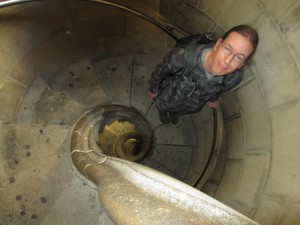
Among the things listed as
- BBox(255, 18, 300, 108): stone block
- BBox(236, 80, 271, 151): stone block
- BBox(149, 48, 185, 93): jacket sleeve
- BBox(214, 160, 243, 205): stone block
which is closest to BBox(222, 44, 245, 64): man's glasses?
BBox(149, 48, 185, 93): jacket sleeve

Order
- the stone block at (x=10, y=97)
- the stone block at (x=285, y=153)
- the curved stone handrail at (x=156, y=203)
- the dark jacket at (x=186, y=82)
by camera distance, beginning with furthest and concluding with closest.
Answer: the stone block at (x=10, y=97) < the dark jacket at (x=186, y=82) < the stone block at (x=285, y=153) < the curved stone handrail at (x=156, y=203)

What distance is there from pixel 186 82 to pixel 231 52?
58 centimetres

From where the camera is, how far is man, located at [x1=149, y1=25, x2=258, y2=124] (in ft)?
7.81

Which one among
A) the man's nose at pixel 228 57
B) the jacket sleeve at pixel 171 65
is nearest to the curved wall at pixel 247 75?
the man's nose at pixel 228 57

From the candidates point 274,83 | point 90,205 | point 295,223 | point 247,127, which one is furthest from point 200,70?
point 90,205

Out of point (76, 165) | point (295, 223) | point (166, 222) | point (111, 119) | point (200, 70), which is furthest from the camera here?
point (111, 119)

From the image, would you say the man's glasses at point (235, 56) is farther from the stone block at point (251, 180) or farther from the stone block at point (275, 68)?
the stone block at point (251, 180)

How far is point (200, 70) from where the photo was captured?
2.69m

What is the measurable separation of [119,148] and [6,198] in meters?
1.94

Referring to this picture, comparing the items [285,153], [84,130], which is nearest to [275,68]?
[285,153]

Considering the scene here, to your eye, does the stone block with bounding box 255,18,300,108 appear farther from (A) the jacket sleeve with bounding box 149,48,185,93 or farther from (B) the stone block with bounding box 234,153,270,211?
(A) the jacket sleeve with bounding box 149,48,185,93

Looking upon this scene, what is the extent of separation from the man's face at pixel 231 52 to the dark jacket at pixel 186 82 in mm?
257

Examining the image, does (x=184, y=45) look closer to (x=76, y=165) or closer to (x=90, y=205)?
(x=76, y=165)

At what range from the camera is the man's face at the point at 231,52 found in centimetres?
236
